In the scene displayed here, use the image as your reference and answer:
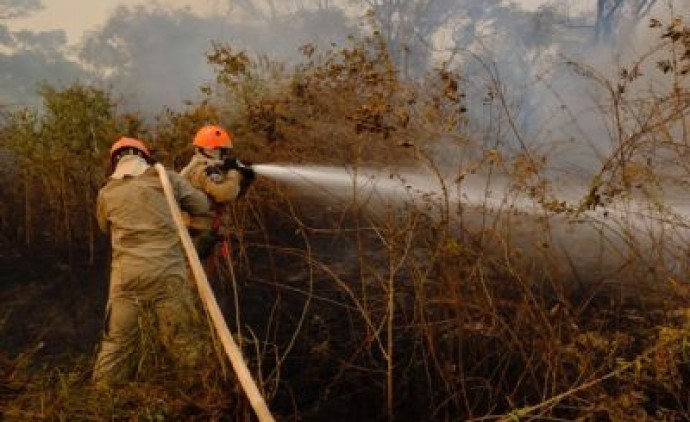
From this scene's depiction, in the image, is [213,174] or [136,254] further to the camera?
[213,174]

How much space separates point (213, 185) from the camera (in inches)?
191

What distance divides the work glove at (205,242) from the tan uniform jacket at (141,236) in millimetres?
791

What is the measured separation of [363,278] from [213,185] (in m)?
1.63

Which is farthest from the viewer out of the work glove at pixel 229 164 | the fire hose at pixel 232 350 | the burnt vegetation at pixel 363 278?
the work glove at pixel 229 164

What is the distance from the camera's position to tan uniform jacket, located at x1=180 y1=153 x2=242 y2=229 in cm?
485

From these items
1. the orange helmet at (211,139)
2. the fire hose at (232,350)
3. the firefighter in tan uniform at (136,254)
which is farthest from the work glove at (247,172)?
the fire hose at (232,350)

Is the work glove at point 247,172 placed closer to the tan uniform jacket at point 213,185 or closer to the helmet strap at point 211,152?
the tan uniform jacket at point 213,185

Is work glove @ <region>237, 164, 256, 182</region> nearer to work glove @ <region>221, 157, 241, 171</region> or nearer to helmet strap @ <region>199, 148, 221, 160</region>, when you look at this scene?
work glove @ <region>221, 157, 241, 171</region>

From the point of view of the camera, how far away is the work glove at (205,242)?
16.4 ft

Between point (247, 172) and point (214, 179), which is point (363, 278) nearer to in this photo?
point (214, 179)

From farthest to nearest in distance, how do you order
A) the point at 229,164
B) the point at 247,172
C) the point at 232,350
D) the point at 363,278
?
the point at 247,172 < the point at 229,164 < the point at 363,278 < the point at 232,350

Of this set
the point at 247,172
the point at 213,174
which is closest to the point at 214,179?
the point at 213,174

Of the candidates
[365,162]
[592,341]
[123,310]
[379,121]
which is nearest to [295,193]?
[365,162]

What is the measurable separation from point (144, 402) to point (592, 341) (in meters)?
2.04
